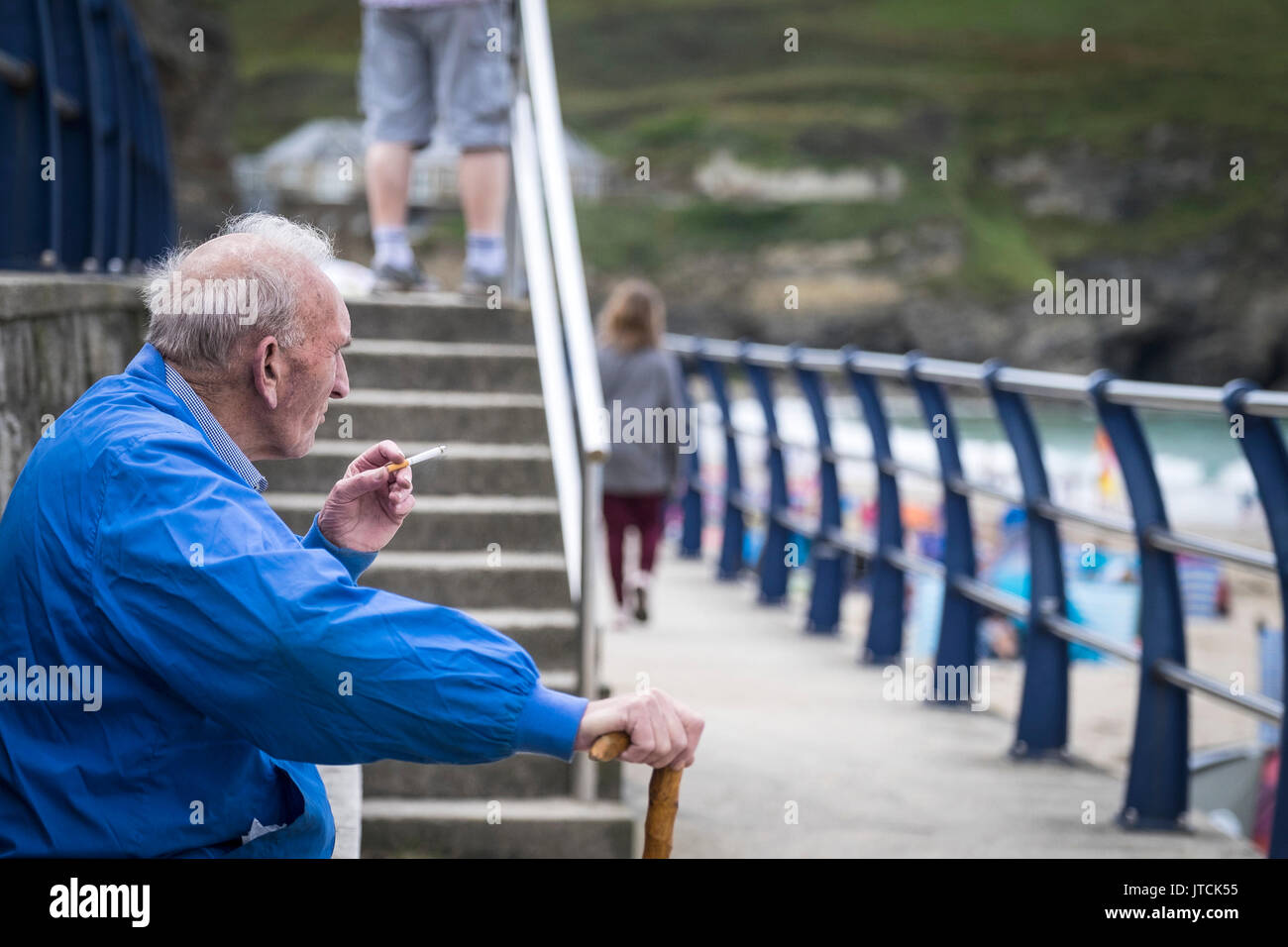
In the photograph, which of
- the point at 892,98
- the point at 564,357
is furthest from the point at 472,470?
the point at 892,98

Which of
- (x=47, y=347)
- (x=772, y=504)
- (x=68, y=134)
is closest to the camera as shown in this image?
(x=47, y=347)

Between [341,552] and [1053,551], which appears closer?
[341,552]

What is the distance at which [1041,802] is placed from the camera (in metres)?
4.95

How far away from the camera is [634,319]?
7.40m

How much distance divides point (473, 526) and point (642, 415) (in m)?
2.92

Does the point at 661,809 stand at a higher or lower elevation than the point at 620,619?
higher

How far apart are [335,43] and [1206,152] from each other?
85565 millimetres

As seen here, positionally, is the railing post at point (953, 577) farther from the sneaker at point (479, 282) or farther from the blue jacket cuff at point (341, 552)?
the blue jacket cuff at point (341, 552)

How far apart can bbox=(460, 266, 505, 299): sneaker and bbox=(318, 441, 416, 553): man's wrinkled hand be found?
→ 3447 millimetres

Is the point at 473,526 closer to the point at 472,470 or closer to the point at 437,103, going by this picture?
the point at 472,470

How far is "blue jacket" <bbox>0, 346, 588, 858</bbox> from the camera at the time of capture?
4.97 feet

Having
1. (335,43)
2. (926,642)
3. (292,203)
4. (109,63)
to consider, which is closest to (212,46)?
(926,642)

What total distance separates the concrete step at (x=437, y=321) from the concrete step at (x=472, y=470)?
2.08ft

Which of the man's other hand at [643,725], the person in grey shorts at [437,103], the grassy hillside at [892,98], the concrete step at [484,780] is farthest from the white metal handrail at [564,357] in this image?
the grassy hillside at [892,98]
